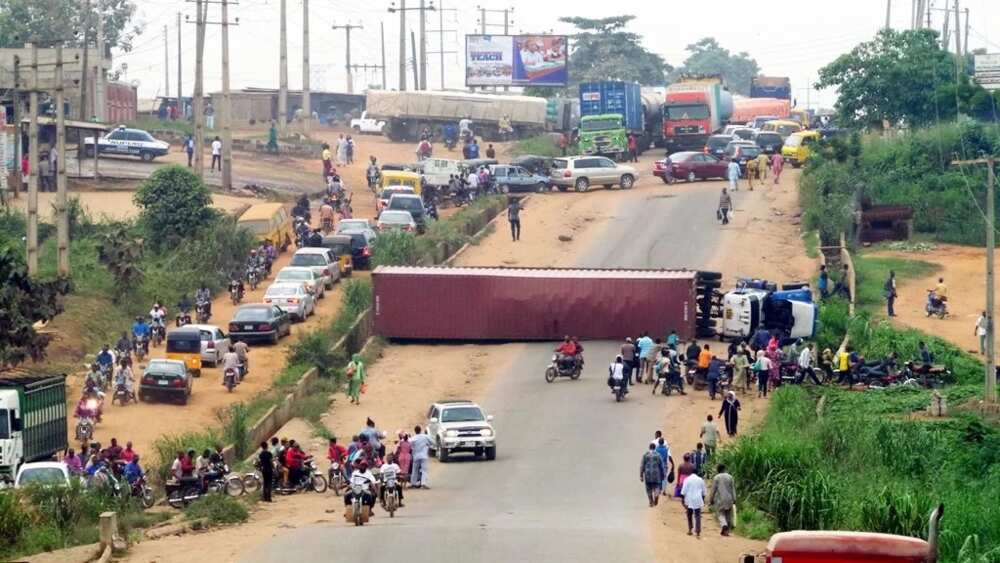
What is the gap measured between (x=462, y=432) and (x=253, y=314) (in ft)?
47.2

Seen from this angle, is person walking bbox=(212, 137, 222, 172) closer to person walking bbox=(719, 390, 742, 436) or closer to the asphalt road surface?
the asphalt road surface

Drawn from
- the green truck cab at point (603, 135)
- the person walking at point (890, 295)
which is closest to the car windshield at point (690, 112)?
the green truck cab at point (603, 135)

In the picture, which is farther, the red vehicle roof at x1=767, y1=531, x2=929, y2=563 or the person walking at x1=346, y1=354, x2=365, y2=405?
the person walking at x1=346, y1=354, x2=365, y2=405

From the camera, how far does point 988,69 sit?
388 ft

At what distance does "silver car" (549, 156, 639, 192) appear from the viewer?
251 feet

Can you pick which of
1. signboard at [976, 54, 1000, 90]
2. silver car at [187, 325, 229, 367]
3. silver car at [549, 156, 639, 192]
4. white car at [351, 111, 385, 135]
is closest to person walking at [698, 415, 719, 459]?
silver car at [187, 325, 229, 367]

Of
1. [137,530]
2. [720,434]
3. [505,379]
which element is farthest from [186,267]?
[137,530]

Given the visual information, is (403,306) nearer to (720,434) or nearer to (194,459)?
(720,434)

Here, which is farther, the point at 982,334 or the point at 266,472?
the point at 982,334

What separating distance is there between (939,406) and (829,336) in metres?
7.82

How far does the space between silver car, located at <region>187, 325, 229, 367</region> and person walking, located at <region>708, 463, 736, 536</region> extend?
2088cm

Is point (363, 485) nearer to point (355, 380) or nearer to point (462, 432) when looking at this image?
point (462, 432)

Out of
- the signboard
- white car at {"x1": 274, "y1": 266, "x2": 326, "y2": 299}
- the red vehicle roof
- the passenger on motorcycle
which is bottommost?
the passenger on motorcycle

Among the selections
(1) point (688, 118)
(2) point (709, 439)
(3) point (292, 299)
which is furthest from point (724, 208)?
(2) point (709, 439)
